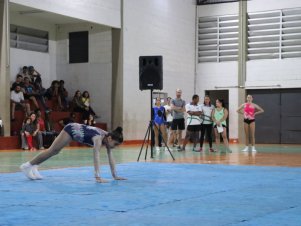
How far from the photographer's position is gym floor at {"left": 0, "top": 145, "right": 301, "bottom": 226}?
505 cm

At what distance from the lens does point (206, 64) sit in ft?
88.7

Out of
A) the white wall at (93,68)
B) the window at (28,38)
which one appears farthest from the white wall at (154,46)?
the window at (28,38)

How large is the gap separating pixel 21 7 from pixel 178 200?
1509 cm

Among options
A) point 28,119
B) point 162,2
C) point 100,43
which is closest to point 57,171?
point 28,119

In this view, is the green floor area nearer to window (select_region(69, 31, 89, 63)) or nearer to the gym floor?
the gym floor

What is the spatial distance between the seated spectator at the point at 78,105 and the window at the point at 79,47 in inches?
83.0

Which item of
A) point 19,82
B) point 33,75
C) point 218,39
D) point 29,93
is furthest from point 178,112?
point 218,39

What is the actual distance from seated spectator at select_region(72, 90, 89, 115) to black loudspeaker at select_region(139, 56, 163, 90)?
332 inches

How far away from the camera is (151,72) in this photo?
13.6 metres

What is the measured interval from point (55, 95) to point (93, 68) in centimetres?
238

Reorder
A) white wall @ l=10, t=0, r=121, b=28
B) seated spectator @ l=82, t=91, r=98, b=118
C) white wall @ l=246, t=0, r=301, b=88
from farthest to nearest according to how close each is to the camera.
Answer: white wall @ l=246, t=0, r=301, b=88 < seated spectator @ l=82, t=91, r=98, b=118 < white wall @ l=10, t=0, r=121, b=28

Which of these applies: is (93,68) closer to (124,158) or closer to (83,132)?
(124,158)

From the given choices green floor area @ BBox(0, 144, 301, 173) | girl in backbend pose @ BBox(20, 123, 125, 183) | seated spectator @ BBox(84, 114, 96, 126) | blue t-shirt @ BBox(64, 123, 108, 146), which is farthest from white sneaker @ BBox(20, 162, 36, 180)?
seated spectator @ BBox(84, 114, 96, 126)

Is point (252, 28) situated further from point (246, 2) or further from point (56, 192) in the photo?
point (56, 192)
